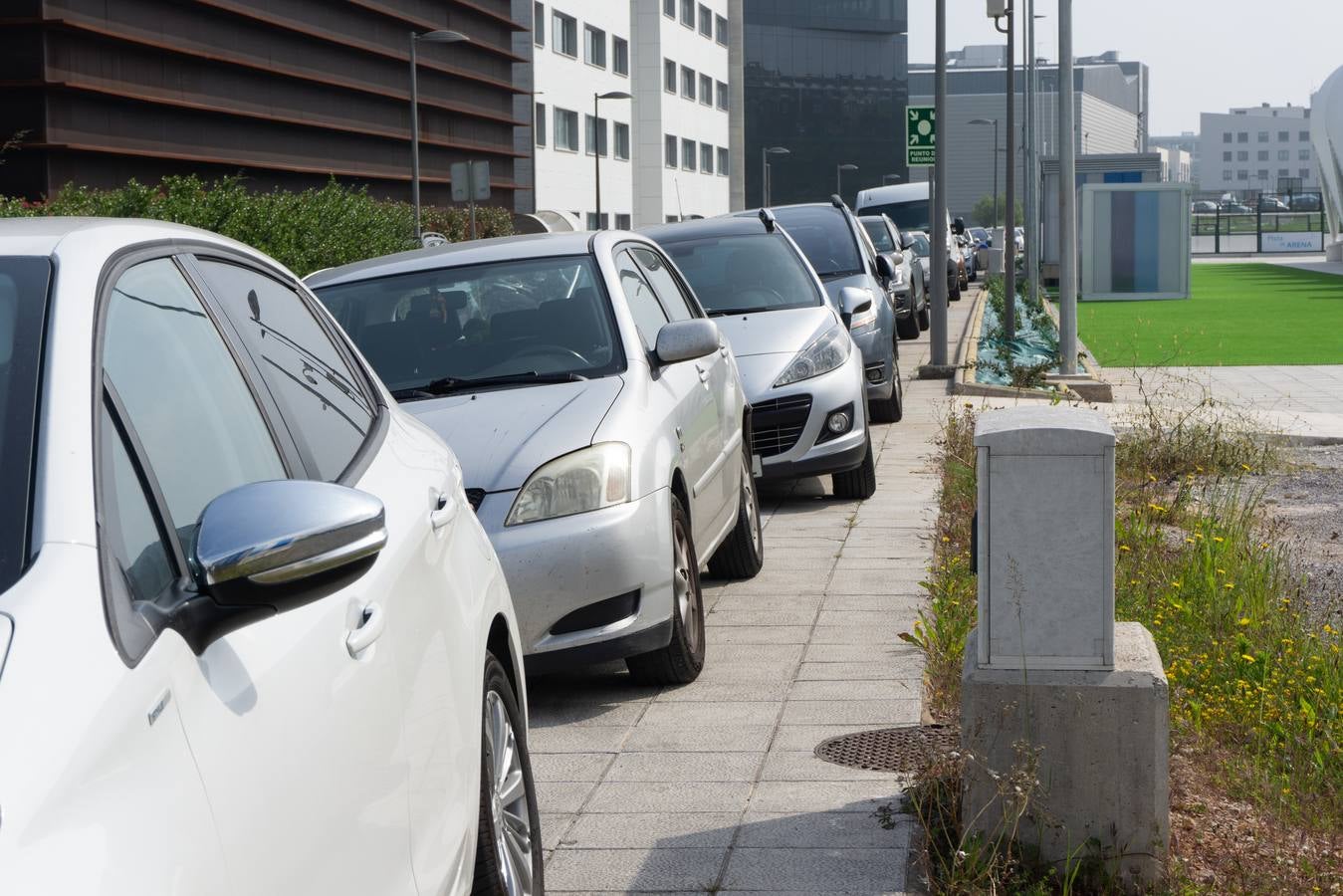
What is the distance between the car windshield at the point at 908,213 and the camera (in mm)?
37750

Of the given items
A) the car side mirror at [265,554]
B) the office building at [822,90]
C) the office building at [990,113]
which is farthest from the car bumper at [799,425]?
the office building at [990,113]

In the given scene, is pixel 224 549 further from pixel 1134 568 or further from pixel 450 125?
pixel 450 125

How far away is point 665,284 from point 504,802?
4600 mm

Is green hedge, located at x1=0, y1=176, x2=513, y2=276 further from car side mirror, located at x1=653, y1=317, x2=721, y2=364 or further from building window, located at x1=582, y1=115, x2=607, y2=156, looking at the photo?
building window, located at x1=582, y1=115, x2=607, y2=156

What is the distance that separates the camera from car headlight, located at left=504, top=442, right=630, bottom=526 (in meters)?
5.66

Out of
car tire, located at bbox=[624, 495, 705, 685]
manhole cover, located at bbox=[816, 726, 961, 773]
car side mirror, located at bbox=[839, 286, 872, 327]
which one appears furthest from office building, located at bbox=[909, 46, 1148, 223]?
manhole cover, located at bbox=[816, 726, 961, 773]

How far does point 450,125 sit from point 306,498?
181ft

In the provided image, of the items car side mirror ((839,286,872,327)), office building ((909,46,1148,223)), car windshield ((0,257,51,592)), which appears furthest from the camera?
office building ((909,46,1148,223))

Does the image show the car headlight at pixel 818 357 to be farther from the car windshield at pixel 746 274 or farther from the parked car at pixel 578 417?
the parked car at pixel 578 417

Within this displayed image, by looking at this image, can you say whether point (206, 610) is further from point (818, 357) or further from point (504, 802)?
point (818, 357)

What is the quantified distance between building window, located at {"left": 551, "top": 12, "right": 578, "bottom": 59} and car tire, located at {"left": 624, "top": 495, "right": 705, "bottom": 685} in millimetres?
59043

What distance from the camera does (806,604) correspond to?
7.57 meters

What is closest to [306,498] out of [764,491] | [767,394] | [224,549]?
[224,549]

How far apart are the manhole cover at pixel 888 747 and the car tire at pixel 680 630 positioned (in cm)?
82
